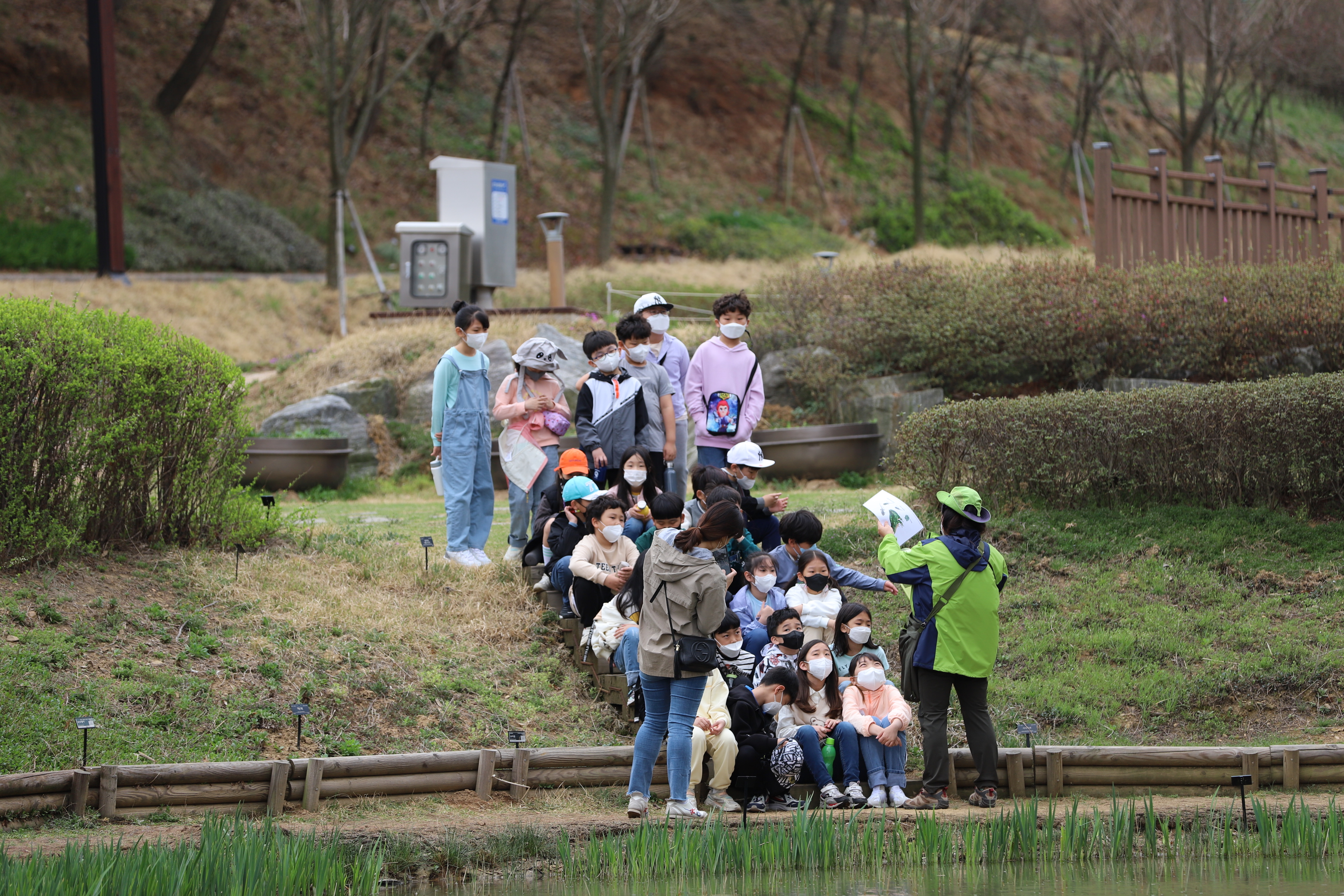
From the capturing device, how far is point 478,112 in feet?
131

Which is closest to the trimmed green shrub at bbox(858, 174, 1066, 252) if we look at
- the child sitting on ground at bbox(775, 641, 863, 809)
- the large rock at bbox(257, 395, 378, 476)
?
the large rock at bbox(257, 395, 378, 476)

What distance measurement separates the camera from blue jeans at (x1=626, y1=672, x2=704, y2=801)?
21.3 feet

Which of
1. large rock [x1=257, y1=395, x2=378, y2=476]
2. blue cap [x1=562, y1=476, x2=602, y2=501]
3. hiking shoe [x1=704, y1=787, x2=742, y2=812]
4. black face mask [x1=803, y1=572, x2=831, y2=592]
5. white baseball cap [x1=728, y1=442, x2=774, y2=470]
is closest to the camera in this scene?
hiking shoe [x1=704, y1=787, x2=742, y2=812]

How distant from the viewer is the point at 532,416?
9742 mm

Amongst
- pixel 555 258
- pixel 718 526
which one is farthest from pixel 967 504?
pixel 555 258

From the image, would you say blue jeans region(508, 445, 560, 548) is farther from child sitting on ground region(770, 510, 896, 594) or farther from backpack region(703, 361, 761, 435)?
child sitting on ground region(770, 510, 896, 594)

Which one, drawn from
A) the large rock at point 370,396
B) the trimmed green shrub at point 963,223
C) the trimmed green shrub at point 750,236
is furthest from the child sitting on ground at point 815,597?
the trimmed green shrub at point 963,223

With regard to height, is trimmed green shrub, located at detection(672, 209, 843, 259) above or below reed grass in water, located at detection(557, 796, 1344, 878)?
above

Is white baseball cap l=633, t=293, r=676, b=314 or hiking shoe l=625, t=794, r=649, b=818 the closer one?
hiking shoe l=625, t=794, r=649, b=818

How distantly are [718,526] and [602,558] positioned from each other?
86.7 inches

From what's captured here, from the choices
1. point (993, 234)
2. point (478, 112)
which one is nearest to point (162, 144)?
point (478, 112)

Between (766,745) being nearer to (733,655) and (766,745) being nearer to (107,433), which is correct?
(733,655)

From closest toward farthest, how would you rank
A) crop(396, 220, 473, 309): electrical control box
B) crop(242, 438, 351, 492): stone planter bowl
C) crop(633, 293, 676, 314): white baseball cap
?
crop(633, 293, 676, 314): white baseball cap < crop(242, 438, 351, 492): stone planter bowl < crop(396, 220, 473, 309): electrical control box

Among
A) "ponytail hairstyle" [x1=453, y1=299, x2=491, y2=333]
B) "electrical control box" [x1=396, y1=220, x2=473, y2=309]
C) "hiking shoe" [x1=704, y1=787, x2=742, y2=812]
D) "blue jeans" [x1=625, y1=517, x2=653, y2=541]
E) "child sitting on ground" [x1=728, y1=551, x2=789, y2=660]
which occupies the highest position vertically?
"electrical control box" [x1=396, y1=220, x2=473, y2=309]
